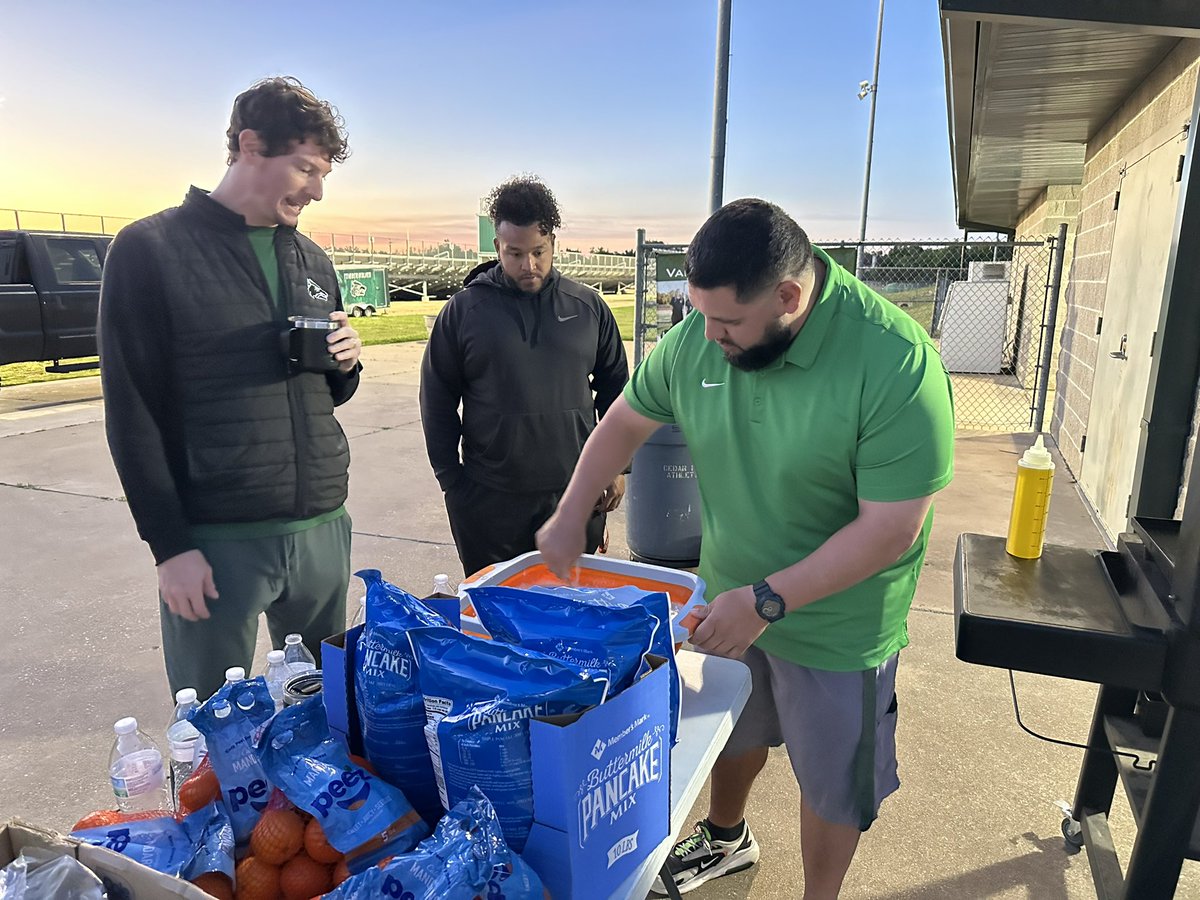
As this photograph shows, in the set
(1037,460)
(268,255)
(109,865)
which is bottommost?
(109,865)

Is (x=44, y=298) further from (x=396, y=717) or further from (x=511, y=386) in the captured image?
(x=396, y=717)

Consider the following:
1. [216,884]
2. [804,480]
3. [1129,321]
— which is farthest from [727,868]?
[1129,321]

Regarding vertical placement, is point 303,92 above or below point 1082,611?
above

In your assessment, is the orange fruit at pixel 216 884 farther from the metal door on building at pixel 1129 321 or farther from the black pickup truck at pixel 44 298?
the black pickup truck at pixel 44 298

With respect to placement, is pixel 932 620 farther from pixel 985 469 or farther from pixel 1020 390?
pixel 1020 390

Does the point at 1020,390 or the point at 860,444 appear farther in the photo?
the point at 1020,390

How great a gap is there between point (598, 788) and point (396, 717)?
31 cm

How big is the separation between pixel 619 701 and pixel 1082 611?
1260 millimetres

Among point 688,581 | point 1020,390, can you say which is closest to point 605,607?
point 688,581

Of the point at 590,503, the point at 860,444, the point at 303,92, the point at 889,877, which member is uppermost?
the point at 303,92

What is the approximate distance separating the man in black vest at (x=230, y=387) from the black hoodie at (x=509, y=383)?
0.78 meters

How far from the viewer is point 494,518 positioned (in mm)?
3121

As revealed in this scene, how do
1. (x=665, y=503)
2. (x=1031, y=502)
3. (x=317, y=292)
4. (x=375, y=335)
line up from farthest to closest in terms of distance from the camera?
(x=375, y=335) → (x=665, y=503) → (x=317, y=292) → (x=1031, y=502)

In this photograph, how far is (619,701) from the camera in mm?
1053
